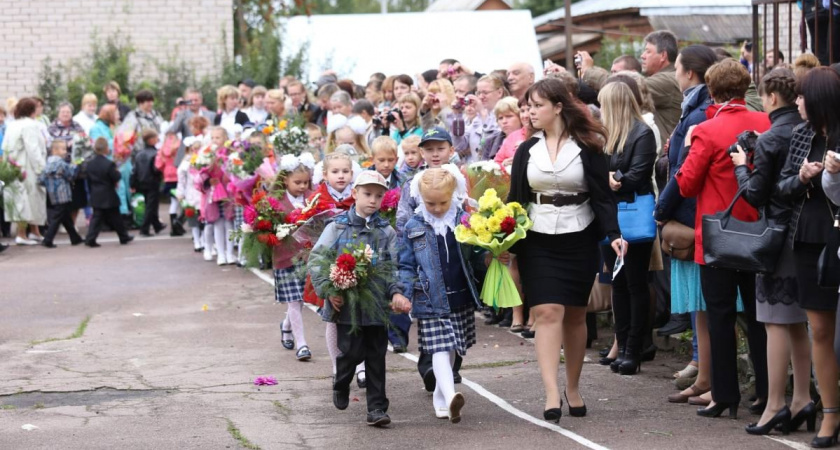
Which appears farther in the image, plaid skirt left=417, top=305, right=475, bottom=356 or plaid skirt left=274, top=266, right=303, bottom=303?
plaid skirt left=274, top=266, right=303, bottom=303

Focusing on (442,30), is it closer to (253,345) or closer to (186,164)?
(186,164)

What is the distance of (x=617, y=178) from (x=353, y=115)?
6337mm

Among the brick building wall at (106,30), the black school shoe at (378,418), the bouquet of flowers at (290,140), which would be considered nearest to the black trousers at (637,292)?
the black school shoe at (378,418)

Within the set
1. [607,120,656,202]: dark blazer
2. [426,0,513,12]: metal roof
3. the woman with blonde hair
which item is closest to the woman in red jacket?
[607,120,656,202]: dark blazer

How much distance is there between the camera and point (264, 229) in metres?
9.93

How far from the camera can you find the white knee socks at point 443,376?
7.68 metres

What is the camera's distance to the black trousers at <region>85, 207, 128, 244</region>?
61.0 ft

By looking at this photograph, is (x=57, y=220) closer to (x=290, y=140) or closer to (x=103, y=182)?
(x=103, y=182)

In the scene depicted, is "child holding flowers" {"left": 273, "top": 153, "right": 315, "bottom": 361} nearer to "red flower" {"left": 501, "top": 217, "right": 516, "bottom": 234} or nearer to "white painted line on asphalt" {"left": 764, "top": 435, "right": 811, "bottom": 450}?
"red flower" {"left": 501, "top": 217, "right": 516, "bottom": 234}

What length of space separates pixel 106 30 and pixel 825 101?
24647 mm

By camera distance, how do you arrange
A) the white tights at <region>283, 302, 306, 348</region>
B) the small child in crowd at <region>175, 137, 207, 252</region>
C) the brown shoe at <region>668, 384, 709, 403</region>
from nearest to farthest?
the brown shoe at <region>668, 384, 709, 403</region> < the white tights at <region>283, 302, 306, 348</region> < the small child in crowd at <region>175, 137, 207, 252</region>

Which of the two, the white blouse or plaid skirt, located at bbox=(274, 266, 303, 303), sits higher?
the white blouse

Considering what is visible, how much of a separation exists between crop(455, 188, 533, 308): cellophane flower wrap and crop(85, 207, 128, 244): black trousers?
12.0 metres

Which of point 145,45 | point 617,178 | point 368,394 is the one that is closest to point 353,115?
point 617,178
